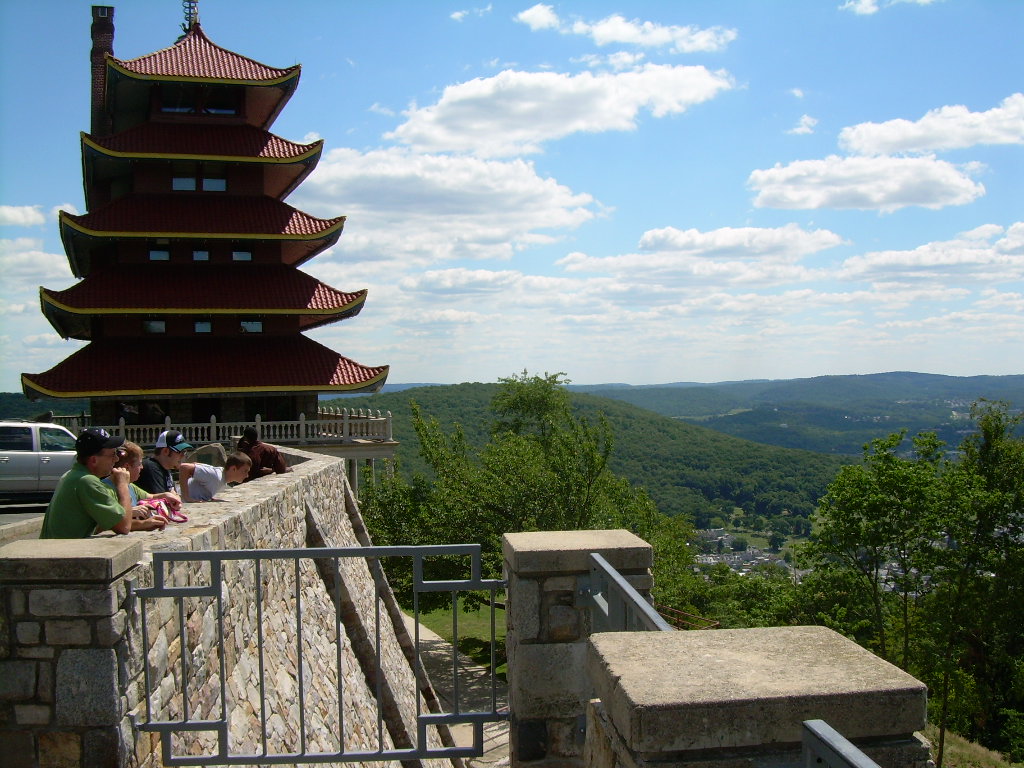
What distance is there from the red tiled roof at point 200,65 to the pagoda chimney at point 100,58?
4.66 meters

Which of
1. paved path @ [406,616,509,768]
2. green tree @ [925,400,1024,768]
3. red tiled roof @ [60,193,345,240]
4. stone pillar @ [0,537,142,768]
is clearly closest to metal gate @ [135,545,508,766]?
stone pillar @ [0,537,142,768]

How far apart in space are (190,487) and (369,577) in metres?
4.52

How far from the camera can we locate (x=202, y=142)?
83.6 ft

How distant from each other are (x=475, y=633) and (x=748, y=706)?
32.6 meters

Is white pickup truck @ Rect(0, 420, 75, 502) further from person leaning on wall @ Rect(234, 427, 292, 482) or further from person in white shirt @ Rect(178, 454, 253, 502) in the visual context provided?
person in white shirt @ Rect(178, 454, 253, 502)

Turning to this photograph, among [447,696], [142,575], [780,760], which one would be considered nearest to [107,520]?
[142,575]

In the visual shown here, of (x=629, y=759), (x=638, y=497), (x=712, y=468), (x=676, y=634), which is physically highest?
(x=676, y=634)

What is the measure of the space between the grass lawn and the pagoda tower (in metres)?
10.1

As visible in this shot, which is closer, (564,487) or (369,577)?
(369,577)

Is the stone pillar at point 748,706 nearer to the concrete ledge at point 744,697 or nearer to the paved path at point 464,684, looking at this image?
the concrete ledge at point 744,697

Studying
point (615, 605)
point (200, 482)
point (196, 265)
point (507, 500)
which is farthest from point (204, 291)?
point (615, 605)

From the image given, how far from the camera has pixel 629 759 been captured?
2.45 meters

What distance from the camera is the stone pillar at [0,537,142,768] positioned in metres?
4.16

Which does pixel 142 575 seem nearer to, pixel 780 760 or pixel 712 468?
pixel 780 760
